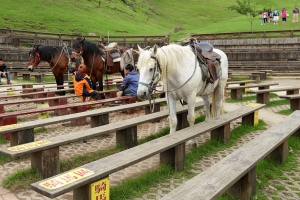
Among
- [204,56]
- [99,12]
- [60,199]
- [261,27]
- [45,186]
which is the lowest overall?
[60,199]

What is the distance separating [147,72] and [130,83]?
4678mm

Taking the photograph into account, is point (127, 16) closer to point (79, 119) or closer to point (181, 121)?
point (79, 119)

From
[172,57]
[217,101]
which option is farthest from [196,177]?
[217,101]

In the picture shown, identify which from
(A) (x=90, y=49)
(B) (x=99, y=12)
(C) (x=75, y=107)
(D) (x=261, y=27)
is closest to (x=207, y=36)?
(D) (x=261, y=27)

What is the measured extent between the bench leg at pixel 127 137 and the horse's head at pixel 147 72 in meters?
1.54

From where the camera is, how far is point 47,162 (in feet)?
14.5

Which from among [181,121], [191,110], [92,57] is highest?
[92,57]

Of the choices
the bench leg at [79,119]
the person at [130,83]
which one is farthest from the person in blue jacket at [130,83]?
the bench leg at [79,119]

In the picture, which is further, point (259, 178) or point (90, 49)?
point (90, 49)

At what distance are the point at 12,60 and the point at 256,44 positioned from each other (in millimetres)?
18529

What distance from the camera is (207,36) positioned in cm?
2609

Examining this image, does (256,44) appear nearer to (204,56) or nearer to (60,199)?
(204,56)

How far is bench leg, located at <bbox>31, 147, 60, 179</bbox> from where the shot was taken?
437 centimetres

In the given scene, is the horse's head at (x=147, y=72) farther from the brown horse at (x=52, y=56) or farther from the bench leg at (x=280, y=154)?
the brown horse at (x=52, y=56)
